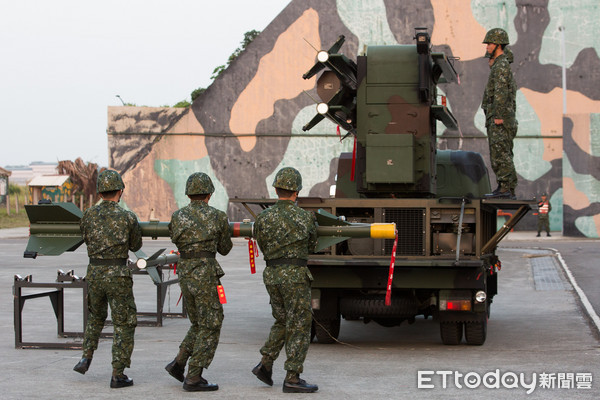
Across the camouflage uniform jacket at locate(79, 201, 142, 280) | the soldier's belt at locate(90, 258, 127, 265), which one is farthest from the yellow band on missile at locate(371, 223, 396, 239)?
the soldier's belt at locate(90, 258, 127, 265)

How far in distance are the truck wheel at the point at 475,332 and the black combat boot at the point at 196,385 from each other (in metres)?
4.04

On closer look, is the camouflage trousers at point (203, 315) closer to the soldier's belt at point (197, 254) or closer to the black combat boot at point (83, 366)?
the soldier's belt at point (197, 254)

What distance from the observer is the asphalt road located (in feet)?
27.3

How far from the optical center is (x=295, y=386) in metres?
8.20

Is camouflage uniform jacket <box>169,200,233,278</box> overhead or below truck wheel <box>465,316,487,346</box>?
overhead

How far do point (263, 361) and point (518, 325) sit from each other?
5991 millimetres

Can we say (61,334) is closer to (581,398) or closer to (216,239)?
(216,239)

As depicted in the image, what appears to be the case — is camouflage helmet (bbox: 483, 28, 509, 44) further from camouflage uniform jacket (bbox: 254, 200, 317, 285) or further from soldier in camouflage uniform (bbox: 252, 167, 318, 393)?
camouflage uniform jacket (bbox: 254, 200, 317, 285)

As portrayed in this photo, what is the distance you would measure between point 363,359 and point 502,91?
166 inches

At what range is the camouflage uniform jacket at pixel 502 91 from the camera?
39.6ft

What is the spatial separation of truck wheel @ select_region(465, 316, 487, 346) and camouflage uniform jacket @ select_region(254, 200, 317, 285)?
3409 millimetres

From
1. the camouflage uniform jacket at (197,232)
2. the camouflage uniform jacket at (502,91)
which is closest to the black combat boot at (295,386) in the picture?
the camouflage uniform jacket at (197,232)

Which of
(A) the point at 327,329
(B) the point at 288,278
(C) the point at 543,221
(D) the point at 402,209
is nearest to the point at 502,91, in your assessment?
(D) the point at 402,209

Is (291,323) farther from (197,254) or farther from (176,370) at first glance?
(176,370)
